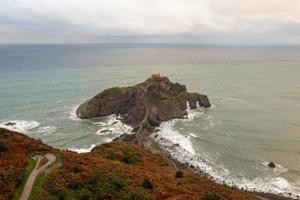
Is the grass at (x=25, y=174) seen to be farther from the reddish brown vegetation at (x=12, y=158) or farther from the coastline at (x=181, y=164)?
the coastline at (x=181, y=164)

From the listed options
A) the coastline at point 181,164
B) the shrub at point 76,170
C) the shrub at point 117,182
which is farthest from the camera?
the coastline at point 181,164

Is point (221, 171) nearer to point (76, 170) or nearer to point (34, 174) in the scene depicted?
point (76, 170)

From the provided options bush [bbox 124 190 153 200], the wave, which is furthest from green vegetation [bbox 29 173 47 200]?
the wave

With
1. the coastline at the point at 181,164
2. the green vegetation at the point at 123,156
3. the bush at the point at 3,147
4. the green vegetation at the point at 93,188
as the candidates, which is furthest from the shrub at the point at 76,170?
the coastline at the point at 181,164

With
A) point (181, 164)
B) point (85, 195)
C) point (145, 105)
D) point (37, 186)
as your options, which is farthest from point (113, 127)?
point (85, 195)

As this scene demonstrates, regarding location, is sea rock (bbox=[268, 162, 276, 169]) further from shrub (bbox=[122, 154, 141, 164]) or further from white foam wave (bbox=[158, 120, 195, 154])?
shrub (bbox=[122, 154, 141, 164])
